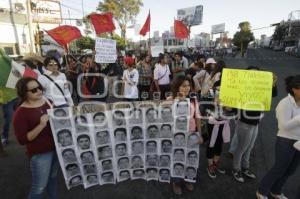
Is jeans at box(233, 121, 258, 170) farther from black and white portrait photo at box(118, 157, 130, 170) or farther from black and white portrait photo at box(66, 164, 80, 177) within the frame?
black and white portrait photo at box(66, 164, 80, 177)

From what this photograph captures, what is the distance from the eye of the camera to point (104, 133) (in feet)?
9.86

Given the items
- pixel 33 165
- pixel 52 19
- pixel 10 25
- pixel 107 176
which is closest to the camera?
pixel 33 165

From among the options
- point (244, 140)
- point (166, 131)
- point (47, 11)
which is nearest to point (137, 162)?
point (166, 131)

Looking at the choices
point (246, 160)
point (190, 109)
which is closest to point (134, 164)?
point (190, 109)

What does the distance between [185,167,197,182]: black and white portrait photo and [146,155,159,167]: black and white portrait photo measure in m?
0.45

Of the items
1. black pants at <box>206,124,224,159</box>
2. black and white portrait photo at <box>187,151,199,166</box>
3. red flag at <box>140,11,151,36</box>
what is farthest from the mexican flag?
red flag at <box>140,11,151,36</box>

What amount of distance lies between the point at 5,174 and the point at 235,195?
12.1ft

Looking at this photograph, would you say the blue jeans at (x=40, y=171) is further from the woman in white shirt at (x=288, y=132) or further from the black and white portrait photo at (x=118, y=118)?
the woman in white shirt at (x=288, y=132)

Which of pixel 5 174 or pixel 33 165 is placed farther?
pixel 5 174

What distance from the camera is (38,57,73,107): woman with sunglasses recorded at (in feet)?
12.6

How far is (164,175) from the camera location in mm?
3439

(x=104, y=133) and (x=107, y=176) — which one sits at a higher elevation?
(x=104, y=133)

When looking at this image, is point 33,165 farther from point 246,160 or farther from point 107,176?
point 246,160

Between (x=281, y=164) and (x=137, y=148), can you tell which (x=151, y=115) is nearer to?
(x=137, y=148)
